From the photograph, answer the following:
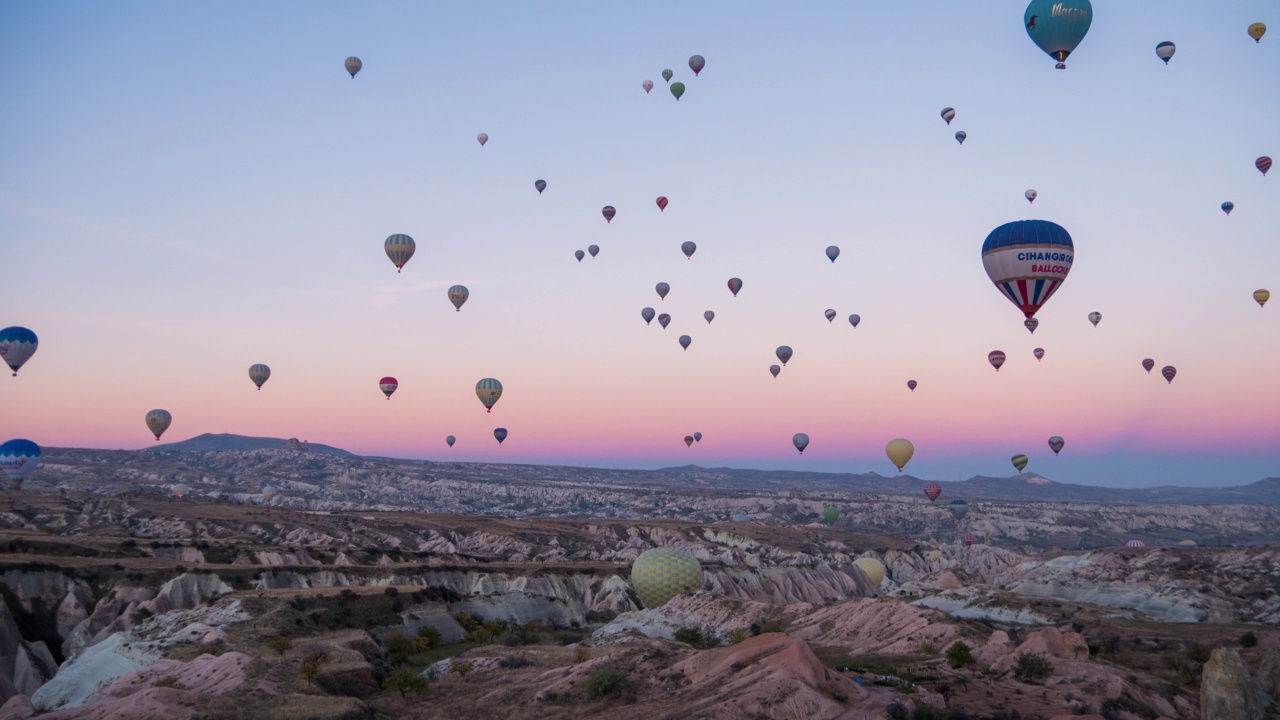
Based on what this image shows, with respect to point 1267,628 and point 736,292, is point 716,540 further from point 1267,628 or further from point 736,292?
point 1267,628

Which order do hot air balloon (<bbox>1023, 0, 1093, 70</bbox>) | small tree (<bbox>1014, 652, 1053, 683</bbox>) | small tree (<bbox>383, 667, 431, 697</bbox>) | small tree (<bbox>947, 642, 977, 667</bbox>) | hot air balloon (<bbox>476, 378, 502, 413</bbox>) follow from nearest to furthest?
small tree (<bbox>383, 667, 431, 697</bbox>) < small tree (<bbox>1014, 652, 1053, 683</bbox>) < small tree (<bbox>947, 642, 977, 667</bbox>) < hot air balloon (<bbox>1023, 0, 1093, 70</bbox>) < hot air balloon (<bbox>476, 378, 502, 413</bbox>)

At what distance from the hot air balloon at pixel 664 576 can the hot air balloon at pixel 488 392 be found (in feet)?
88.6

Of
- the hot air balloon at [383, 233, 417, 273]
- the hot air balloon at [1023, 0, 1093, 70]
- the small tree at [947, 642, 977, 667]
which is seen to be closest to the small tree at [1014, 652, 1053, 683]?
the small tree at [947, 642, 977, 667]

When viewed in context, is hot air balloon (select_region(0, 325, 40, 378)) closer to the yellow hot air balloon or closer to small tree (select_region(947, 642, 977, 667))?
small tree (select_region(947, 642, 977, 667))

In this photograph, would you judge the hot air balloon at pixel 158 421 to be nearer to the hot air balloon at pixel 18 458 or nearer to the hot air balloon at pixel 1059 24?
the hot air balloon at pixel 18 458

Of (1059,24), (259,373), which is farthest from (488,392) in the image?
(1059,24)

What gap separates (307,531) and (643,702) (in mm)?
73370

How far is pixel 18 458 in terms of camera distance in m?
94.1

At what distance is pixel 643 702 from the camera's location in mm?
25297

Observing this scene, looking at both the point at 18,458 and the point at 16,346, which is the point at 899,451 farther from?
the point at 18,458

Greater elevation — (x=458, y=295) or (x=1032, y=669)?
(x=458, y=295)

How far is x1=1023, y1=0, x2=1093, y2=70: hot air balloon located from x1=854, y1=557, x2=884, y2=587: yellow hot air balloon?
63970 mm

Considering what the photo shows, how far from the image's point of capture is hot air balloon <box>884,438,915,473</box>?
A: 88.3 metres

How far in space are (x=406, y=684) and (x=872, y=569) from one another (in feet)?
262
